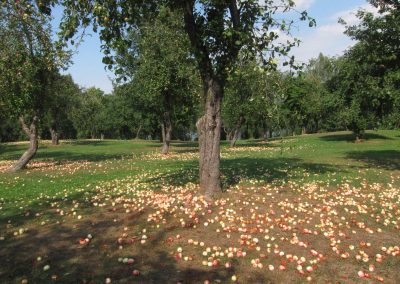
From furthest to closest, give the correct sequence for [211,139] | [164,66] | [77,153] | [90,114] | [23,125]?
[90,114]
[77,153]
[164,66]
[23,125]
[211,139]

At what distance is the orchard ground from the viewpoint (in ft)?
25.3

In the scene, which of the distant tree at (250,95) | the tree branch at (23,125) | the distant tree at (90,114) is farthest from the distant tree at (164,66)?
the distant tree at (90,114)

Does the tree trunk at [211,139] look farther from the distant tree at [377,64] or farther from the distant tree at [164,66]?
the distant tree at [164,66]

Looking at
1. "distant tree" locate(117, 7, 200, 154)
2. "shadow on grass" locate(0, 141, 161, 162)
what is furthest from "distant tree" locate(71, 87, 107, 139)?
"distant tree" locate(117, 7, 200, 154)

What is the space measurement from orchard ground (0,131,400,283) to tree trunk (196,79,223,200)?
640 millimetres

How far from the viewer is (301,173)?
19609 millimetres

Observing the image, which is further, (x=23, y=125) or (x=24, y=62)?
(x=23, y=125)

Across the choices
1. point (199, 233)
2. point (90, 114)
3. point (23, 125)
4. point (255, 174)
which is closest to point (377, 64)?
point (255, 174)

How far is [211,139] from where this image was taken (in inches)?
503

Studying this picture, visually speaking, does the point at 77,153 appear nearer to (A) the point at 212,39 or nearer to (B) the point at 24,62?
(B) the point at 24,62

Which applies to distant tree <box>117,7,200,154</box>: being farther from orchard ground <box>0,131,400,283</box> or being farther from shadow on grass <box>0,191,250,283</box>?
shadow on grass <box>0,191,250,283</box>

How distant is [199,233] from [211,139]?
3.85m

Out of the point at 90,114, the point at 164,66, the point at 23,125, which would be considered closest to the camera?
the point at 23,125

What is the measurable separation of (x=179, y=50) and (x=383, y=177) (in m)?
17.6
